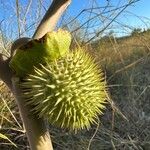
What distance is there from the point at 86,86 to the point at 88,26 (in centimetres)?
150

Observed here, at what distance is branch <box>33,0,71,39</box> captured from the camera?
59 centimetres

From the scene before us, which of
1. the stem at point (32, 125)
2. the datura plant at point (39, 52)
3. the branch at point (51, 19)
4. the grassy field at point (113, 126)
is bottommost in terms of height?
the grassy field at point (113, 126)

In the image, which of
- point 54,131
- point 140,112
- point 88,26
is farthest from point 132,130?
point 88,26

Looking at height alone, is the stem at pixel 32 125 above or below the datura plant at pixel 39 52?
below

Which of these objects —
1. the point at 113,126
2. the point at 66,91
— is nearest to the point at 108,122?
the point at 113,126

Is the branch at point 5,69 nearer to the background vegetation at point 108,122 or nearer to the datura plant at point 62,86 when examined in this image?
the datura plant at point 62,86

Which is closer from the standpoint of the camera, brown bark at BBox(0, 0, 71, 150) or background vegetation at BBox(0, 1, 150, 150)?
brown bark at BBox(0, 0, 71, 150)

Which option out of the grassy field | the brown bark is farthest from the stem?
the grassy field

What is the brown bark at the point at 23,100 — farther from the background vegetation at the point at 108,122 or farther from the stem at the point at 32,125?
the background vegetation at the point at 108,122

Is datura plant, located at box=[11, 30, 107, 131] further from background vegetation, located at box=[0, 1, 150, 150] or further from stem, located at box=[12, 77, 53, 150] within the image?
background vegetation, located at box=[0, 1, 150, 150]

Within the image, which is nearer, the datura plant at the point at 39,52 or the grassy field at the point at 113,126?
the datura plant at the point at 39,52

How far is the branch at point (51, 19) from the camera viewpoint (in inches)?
23.2

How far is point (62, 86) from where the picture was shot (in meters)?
0.61

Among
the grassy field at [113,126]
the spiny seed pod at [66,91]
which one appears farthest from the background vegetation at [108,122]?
the spiny seed pod at [66,91]
